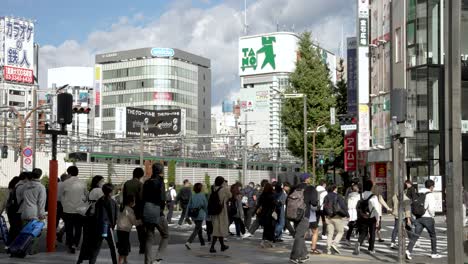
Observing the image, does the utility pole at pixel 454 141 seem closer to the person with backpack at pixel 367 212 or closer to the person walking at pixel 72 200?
the person with backpack at pixel 367 212

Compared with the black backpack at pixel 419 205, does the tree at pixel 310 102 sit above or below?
above

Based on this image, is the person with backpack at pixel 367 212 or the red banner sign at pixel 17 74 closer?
the person with backpack at pixel 367 212

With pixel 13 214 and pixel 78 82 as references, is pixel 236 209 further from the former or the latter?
pixel 78 82

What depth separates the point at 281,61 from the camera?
136875mm

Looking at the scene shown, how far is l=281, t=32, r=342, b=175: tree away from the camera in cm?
5106

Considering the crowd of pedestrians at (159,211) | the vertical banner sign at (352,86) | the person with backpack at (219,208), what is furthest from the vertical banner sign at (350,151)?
the person with backpack at (219,208)

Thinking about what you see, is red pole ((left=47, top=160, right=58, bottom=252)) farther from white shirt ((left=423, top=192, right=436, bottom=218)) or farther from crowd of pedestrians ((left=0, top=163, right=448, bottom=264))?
white shirt ((left=423, top=192, right=436, bottom=218))

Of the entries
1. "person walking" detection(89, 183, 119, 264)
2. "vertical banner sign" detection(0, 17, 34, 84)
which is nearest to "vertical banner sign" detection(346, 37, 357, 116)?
"person walking" detection(89, 183, 119, 264)

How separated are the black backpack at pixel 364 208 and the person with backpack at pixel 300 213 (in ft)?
5.55

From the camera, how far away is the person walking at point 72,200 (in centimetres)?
1463

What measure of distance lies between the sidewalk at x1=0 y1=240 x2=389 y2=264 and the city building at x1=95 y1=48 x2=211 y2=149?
111 metres

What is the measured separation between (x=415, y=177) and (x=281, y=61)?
3905 inches

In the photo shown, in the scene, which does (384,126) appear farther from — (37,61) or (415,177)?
(37,61)

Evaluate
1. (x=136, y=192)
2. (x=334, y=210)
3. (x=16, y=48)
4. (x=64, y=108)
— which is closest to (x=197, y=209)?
(x=334, y=210)
